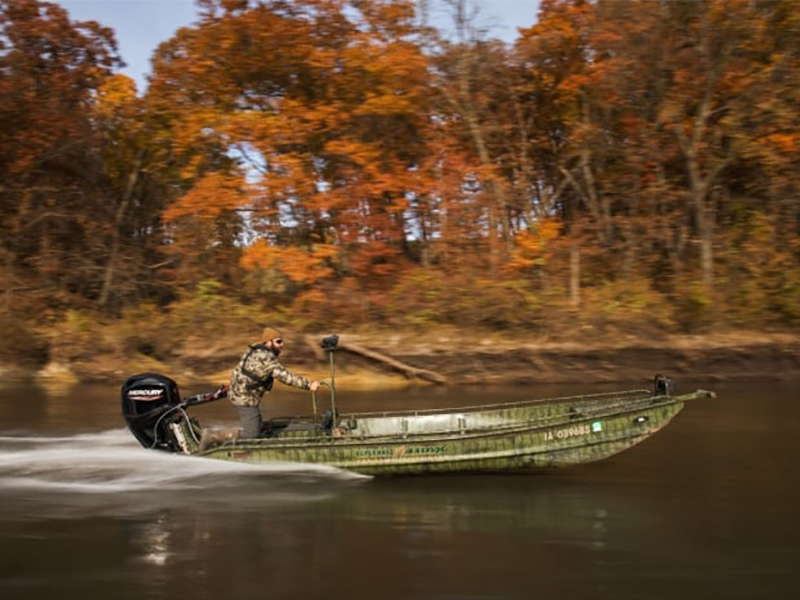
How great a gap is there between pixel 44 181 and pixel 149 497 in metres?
21.6

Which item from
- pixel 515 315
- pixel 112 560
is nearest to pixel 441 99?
pixel 515 315

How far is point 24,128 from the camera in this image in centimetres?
2481

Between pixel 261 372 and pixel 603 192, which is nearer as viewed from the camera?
pixel 261 372

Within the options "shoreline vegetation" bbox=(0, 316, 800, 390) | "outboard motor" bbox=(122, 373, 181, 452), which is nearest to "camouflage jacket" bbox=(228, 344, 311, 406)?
"outboard motor" bbox=(122, 373, 181, 452)

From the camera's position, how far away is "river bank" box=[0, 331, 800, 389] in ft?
58.3

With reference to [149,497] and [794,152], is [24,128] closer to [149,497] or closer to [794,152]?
[149,497]

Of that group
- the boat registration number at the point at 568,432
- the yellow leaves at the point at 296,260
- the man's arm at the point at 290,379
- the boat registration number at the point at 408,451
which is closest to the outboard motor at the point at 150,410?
the man's arm at the point at 290,379

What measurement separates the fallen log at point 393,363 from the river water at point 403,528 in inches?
322

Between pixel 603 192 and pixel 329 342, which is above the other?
pixel 603 192

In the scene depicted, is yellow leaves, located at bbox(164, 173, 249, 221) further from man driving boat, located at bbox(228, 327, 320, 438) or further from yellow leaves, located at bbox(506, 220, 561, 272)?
man driving boat, located at bbox(228, 327, 320, 438)

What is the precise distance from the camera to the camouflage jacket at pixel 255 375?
848 cm

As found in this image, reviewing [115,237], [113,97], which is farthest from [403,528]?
[113,97]

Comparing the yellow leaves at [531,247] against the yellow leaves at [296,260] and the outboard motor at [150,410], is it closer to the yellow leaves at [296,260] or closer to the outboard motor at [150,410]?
the yellow leaves at [296,260]

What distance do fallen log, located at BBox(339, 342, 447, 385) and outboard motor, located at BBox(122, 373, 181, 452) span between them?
996cm
